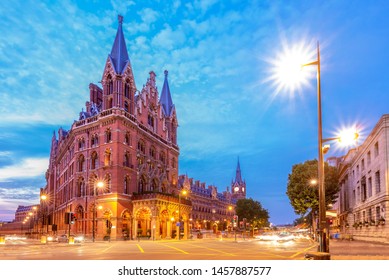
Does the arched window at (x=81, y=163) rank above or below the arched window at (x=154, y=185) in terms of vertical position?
above

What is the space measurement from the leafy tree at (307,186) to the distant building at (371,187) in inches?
138

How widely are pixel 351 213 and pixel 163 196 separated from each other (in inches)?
1244

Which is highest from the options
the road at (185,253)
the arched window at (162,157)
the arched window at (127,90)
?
the arched window at (127,90)

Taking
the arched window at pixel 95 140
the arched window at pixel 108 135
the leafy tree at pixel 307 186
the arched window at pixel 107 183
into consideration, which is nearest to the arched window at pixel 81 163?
the arched window at pixel 95 140

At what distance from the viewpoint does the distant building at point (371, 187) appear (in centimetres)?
3803

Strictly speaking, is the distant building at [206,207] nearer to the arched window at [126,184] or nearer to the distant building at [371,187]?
the arched window at [126,184]

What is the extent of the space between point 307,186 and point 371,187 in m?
12.0

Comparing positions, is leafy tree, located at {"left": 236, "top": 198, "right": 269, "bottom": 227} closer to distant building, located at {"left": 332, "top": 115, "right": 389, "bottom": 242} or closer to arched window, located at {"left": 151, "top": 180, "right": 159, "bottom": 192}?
arched window, located at {"left": 151, "top": 180, "right": 159, "bottom": 192}

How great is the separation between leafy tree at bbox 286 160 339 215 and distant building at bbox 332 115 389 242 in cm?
351

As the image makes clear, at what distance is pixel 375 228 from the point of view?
43062mm

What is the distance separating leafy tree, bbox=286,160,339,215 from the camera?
189ft

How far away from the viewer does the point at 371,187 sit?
46.5m

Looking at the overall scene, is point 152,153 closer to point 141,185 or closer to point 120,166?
point 141,185

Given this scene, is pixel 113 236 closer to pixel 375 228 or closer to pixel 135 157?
pixel 135 157
